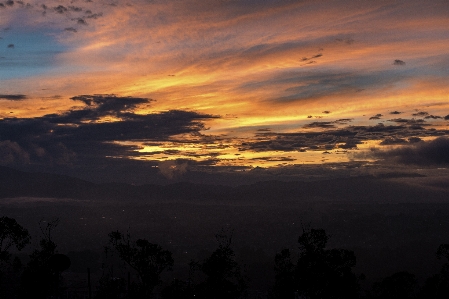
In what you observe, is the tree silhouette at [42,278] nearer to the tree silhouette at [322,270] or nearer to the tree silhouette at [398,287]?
the tree silhouette at [322,270]

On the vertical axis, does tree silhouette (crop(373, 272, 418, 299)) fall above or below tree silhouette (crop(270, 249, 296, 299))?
below

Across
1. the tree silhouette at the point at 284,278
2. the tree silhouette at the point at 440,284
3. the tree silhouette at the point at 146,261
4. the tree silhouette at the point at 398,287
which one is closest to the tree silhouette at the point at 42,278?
the tree silhouette at the point at 146,261

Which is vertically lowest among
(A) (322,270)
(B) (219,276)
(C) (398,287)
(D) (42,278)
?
(C) (398,287)

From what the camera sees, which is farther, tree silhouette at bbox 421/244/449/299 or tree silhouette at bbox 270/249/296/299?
tree silhouette at bbox 270/249/296/299

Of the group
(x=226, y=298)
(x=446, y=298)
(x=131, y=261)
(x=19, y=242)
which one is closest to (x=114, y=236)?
(x=131, y=261)

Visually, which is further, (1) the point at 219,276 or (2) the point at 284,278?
(2) the point at 284,278

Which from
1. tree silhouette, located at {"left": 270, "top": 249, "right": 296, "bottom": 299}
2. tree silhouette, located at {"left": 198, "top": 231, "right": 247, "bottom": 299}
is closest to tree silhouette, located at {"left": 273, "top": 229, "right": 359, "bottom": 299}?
tree silhouette, located at {"left": 198, "top": 231, "right": 247, "bottom": 299}

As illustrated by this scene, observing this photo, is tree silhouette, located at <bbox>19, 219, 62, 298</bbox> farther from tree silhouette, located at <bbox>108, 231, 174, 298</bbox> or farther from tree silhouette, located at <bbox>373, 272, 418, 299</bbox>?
tree silhouette, located at <bbox>373, 272, 418, 299</bbox>

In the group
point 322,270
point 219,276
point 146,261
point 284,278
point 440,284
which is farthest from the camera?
point 440,284

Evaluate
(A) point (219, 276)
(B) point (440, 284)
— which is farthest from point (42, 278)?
(B) point (440, 284)

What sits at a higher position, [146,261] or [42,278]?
[146,261]

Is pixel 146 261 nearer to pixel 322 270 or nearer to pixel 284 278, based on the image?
pixel 322 270

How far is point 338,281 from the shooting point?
289 feet

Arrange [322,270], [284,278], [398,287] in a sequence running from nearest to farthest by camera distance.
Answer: [322,270] → [284,278] → [398,287]
